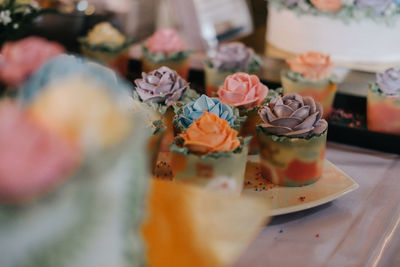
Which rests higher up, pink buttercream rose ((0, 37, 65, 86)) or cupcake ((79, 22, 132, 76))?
pink buttercream rose ((0, 37, 65, 86))

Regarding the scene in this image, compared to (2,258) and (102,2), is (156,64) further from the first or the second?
(2,258)

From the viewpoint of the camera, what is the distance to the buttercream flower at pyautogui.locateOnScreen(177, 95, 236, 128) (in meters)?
0.94

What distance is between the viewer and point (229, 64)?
1477 mm

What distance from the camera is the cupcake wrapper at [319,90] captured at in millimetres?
1334

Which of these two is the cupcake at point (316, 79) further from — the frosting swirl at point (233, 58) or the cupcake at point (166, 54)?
the cupcake at point (166, 54)

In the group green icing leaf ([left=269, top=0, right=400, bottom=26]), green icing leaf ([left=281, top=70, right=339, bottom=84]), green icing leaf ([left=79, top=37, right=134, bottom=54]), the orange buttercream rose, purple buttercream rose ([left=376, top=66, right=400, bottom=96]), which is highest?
the orange buttercream rose

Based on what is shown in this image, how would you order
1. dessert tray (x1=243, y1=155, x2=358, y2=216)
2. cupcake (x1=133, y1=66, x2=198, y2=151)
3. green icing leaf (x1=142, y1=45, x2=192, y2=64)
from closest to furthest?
dessert tray (x1=243, y1=155, x2=358, y2=216)
cupcake (x1=133, y1=66, x2=198, y2=151)
green icing leaf (x1=142, y1=45, x2=192, y2=64)

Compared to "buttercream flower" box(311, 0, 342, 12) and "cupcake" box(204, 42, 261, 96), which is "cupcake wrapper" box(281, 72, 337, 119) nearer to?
"cupcake" box(204, 42, 261, 96)

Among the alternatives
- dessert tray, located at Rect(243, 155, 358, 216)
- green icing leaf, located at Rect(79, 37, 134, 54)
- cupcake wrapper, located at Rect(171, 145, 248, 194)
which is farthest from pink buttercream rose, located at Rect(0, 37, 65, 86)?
green icing leaf, located at Rect(79, 37, 134, 54)

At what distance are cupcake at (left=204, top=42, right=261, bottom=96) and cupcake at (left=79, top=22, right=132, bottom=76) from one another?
0.41 m

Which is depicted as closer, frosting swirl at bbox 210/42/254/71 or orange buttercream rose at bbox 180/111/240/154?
orange buttercream rose at bbox 180/111/240/154

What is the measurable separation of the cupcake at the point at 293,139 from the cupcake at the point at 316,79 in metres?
0.39

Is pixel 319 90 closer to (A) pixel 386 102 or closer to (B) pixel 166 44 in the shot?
(A) pixel 386 102

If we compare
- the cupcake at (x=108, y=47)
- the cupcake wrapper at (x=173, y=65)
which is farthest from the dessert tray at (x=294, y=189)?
the cupcake at (x=108, y=47)
